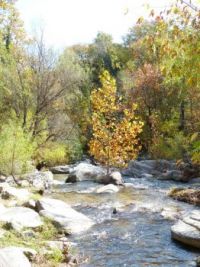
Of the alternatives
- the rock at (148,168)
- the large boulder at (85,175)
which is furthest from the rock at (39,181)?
the rock at (148,168)

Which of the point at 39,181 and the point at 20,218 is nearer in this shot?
the point at 20,218

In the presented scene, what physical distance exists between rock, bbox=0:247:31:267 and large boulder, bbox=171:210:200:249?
3767 mm

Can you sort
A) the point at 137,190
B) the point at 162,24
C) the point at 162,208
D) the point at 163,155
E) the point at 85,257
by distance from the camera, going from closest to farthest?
1. the point at 162,24
2. the point at 85,257
3. the point at 162,208
4. the point at 137,190
5. the point at 163,155

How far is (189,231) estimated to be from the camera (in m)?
9.28

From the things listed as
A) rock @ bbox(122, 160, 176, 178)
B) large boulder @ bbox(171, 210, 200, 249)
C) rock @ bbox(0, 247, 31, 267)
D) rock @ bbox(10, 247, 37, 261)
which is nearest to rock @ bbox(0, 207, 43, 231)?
rock @ bbox(10, 247, 37, 261)

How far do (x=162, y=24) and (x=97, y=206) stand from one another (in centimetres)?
946

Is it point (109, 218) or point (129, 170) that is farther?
point (129, 170)

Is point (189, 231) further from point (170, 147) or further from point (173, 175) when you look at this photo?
point (170, 147)

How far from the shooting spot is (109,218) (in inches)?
461

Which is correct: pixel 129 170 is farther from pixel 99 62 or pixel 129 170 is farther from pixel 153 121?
pixel 99 62

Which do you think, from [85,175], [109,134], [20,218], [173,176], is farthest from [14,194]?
[173,176]

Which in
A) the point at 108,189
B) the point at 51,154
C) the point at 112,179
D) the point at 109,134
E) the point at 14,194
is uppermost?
the point at 109,134

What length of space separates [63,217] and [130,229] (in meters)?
1.83

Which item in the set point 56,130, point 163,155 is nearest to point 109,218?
point 163,155
